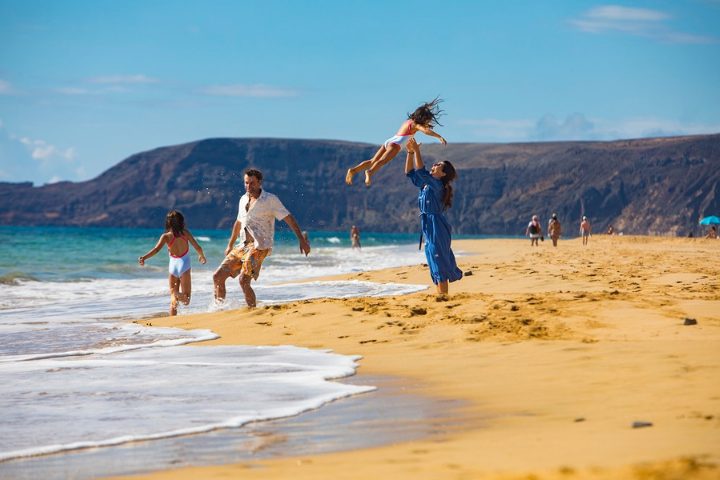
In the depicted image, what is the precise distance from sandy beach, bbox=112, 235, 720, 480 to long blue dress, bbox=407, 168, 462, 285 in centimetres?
54

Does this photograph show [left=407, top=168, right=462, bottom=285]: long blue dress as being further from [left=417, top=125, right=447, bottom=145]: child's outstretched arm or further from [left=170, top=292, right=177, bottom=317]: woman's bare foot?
[left=170, top=292, right=177, bottom=317]: woman's bare foot

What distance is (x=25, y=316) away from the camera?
13531 mm

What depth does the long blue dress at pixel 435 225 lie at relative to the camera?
10516mm

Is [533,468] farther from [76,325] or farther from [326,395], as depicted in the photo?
[76,325]

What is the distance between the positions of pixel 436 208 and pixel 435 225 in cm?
20

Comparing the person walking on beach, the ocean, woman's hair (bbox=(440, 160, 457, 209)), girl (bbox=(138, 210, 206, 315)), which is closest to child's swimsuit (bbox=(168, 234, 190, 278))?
girl (bbox=(138, 210, 206, 315))

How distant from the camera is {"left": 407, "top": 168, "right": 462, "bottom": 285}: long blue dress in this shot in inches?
414

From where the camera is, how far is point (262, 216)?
430 inches

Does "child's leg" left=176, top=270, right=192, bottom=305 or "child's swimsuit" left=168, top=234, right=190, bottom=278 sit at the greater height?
"child's swimsuit" left=168, top=234, right=190, bottom=278

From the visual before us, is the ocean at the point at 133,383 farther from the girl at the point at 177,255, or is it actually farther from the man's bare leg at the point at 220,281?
the girl at the point at 177,255

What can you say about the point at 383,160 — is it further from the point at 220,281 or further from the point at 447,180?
the point at 220,281

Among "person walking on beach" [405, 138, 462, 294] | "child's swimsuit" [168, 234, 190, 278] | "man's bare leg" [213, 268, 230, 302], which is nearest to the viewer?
"person walking on beach" [405, 138, 462, 294]

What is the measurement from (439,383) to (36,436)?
268 cm

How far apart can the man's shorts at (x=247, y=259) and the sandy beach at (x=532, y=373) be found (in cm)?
50
